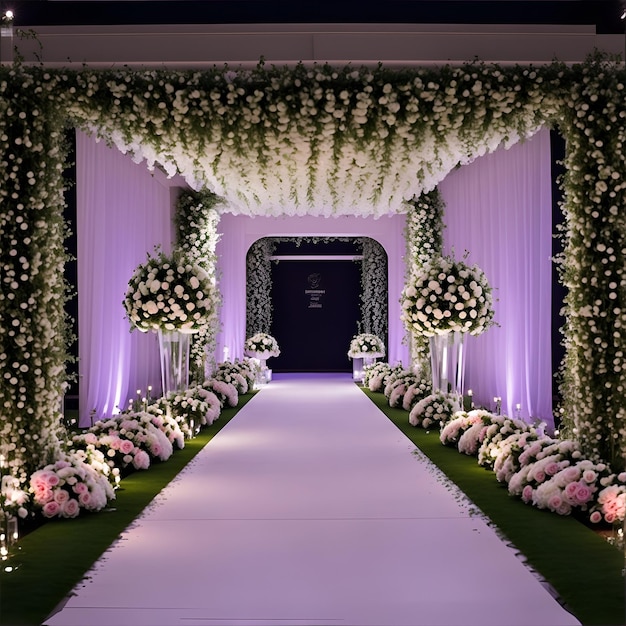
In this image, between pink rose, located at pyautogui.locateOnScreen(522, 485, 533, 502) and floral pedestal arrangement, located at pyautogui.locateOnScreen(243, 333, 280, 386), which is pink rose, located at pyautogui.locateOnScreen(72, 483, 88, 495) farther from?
floral pedestal arrangement, located at pyautogui.locateOnScreen(243, 333, 280, 386)

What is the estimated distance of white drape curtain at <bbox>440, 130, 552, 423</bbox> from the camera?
10.0 meters

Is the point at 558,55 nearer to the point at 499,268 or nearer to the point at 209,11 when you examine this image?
the point at 209,11

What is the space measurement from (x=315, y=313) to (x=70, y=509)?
728 inches

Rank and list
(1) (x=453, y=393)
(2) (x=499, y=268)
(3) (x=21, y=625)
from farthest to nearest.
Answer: (2) (x=499, y=268) → (1) (x=453, y=393) → (3) (x=21, y=625)

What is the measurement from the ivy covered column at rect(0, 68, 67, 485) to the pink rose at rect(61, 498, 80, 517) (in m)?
0.44

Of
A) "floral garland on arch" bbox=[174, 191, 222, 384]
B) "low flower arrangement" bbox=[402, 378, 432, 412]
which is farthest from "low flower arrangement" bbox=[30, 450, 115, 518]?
"floral garland on arch" bbox=[174, 191, 222, 384]

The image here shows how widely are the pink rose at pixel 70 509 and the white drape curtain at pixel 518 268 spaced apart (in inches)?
218

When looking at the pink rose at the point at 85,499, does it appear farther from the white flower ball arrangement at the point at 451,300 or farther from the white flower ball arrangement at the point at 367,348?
the white flower ball arrangement at the point at 367,348

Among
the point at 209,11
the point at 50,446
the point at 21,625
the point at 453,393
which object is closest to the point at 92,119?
the point at 209,11

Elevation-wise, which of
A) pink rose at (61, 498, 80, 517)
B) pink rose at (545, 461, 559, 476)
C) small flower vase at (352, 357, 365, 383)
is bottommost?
small flower vase at (352, 357, 365, 383)

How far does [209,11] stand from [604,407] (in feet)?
13.3

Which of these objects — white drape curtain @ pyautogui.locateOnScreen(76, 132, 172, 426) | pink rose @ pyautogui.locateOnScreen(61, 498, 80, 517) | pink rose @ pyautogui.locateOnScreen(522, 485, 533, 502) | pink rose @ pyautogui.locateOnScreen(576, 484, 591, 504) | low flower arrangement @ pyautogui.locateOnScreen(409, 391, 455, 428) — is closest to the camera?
A: pink rose @ pyautogui.locateOnScreen(576, 484, 591, 504)

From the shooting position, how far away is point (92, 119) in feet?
19.3

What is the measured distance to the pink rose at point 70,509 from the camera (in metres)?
5.15
